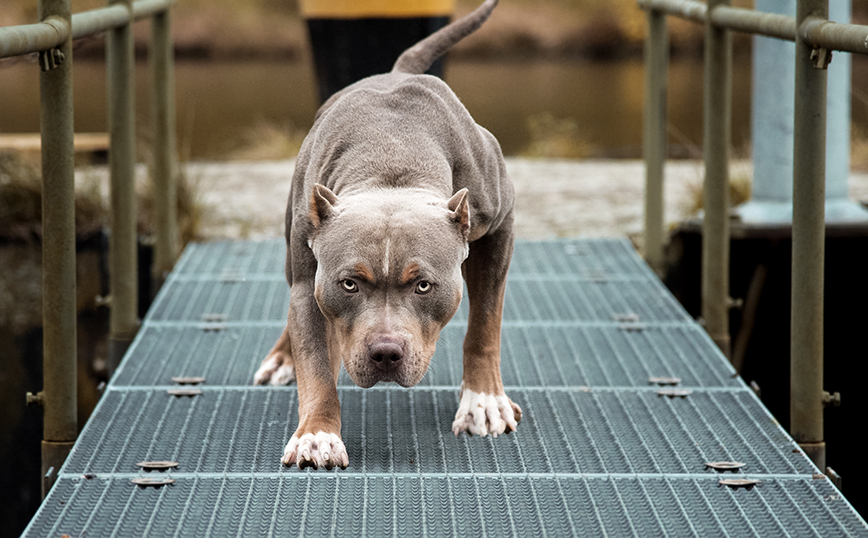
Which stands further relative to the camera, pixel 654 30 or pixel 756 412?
pixel 654 30

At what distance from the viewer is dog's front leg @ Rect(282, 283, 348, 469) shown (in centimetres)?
304

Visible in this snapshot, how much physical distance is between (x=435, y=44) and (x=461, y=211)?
126cm

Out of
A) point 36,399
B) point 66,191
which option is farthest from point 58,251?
point 36,399

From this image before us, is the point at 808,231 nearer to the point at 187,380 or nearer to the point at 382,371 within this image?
the point at 382,371

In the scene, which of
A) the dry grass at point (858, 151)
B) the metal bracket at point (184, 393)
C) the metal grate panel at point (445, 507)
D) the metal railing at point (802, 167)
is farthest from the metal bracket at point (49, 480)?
the dry grass at point (858, 151)

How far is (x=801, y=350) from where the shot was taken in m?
3.33

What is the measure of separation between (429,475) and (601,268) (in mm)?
2680

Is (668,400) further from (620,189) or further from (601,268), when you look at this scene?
(620,189)

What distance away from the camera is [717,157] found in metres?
4.50

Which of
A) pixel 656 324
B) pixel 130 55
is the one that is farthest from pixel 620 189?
pixel 130 55

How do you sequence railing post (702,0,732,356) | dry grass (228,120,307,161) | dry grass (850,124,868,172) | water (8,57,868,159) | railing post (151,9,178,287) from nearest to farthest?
railing post (702,0,732,356), railing post (151,9,178,287), dry grass (850,124,868,172), dry grass (228,120,307,161), water (8,57,868,159)

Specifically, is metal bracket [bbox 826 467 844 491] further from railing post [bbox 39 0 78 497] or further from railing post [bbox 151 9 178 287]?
railing post [bbox 151 9 178 287]

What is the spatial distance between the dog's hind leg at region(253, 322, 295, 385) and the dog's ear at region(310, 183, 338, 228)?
999 mm

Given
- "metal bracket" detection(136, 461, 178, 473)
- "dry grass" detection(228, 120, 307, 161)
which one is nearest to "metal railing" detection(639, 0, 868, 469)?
"metal bracket" detection(136, 461, 178, 473)
